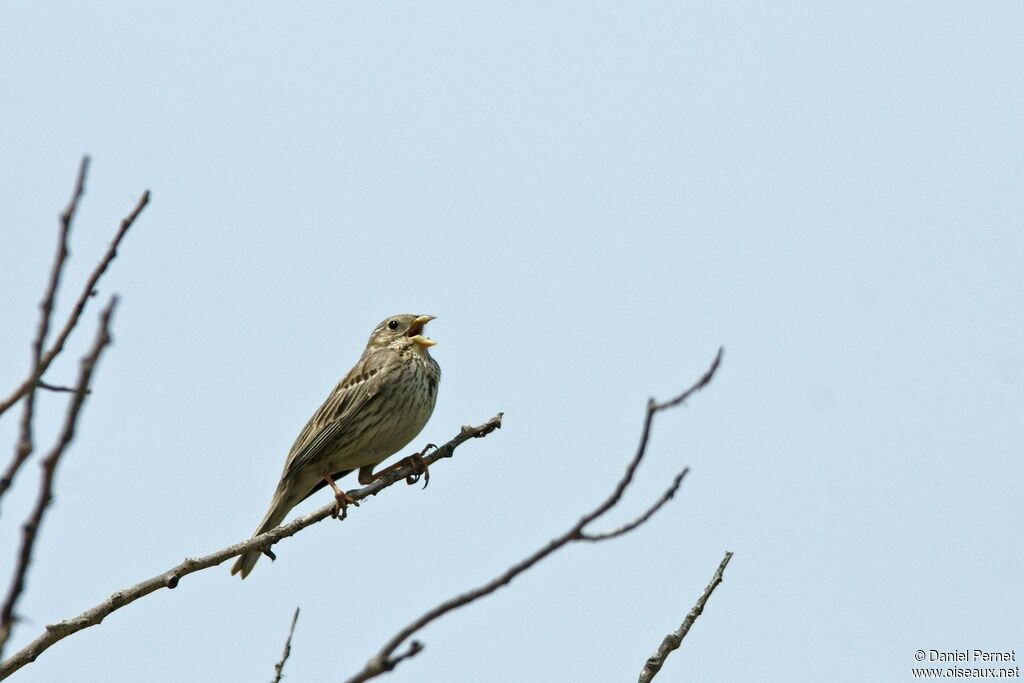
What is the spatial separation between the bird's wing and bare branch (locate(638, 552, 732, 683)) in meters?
5.25

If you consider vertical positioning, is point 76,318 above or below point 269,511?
below

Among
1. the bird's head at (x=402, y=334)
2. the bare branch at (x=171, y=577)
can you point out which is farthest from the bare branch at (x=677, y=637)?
the bird's head at (x=402, y=334)

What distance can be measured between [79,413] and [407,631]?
0.81 meters

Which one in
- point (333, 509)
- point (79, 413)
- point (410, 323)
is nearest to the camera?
point (79, 413)

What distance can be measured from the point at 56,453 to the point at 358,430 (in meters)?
7.73

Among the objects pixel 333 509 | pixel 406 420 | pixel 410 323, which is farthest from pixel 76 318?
pixel 410 323

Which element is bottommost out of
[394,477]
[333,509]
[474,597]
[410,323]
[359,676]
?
[359,676]

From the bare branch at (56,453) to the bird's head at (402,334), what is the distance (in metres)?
8.84

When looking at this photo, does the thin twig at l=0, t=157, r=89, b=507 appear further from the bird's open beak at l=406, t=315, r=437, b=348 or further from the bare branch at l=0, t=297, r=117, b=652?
the bird's open beak at l=406, t=315, r=437, b=348

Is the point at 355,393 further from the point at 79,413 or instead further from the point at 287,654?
the point at 79,413

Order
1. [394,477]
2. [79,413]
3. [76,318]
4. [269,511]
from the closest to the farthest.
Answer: [79,413], [76,318], [394,477], [269,511]

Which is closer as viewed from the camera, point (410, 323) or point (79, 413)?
point (79, 413)

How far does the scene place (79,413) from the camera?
262cm

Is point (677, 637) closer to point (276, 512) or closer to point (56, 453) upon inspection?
point (56, 453)
